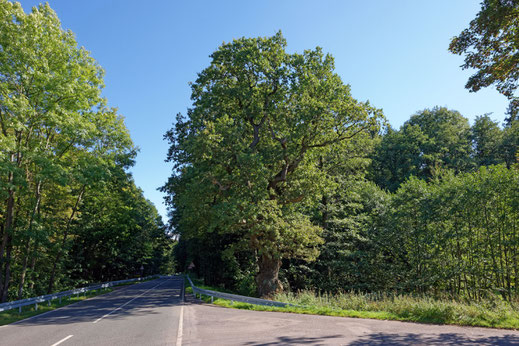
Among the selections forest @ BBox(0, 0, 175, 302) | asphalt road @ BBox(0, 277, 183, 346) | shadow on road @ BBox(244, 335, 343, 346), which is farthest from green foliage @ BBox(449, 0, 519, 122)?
forest @ BBox(0, 0, 175, 302)

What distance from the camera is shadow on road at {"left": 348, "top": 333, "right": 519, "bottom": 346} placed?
718 centimetres

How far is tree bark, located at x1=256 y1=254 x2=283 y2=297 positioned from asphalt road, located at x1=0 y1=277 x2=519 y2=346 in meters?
6.30

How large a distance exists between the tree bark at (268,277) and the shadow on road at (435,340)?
11.2m

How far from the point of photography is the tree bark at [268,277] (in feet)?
61.2

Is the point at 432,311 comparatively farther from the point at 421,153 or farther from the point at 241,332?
the point at 421,153

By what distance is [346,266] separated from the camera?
73.7ft

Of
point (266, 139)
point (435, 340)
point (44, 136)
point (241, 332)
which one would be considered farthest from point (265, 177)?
point (44, 136)

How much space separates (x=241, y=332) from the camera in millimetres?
9023

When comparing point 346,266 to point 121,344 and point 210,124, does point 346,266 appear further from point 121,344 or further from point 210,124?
point 121,344

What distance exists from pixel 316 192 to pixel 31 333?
15.6m

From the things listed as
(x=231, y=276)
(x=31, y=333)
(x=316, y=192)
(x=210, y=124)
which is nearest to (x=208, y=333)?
(x=31, y=333)

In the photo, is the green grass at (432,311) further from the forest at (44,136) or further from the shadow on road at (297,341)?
the forest at (44,136)

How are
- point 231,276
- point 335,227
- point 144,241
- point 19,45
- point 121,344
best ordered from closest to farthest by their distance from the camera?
point 121,344, point 19,45, point 335,227, point 231,276, point 144,241

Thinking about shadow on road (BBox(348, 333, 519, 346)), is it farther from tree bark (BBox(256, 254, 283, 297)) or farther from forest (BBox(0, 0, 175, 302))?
forest (BBox(0, 0, 175, 302))
